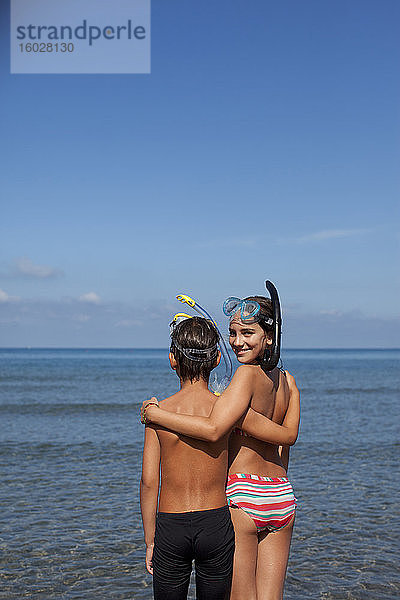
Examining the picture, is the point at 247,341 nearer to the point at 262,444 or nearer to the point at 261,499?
the point at 262,444

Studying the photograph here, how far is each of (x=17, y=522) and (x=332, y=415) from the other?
13.8 metres

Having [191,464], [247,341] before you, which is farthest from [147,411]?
[247,341]

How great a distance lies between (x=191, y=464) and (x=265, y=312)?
36.7 inches

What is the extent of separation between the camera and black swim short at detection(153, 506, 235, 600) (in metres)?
3.33

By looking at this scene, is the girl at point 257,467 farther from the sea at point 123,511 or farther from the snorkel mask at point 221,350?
the sea at point 123,511

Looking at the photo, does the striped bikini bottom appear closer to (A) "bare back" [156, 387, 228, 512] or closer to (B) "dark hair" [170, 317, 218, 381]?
(A) "bare back" [156, 387, 228, 512]

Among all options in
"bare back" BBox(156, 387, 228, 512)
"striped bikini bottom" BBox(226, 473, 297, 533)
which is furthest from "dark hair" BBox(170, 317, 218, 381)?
"striped bikini bottom" BBox(226, 473, 297, 533)

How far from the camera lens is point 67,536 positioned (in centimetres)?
770

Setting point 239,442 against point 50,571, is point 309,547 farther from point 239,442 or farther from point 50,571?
point 239,442

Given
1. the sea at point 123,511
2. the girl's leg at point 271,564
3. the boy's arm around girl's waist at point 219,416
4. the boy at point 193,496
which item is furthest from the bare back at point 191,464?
the sea at point 123,511

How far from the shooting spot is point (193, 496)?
3.36m

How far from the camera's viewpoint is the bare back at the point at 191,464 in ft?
11.0

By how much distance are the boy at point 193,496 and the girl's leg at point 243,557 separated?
0.19ft

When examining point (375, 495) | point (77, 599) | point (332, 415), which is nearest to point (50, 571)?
point (77, 599)
